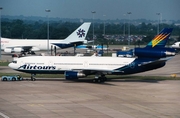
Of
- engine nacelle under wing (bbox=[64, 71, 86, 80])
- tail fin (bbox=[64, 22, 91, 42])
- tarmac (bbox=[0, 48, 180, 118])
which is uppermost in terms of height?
tail fin (bbox=[64, 22, 91, 42])

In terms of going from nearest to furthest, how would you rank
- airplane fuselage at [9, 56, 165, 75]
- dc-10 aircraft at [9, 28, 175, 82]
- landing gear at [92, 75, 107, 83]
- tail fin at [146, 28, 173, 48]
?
landing gear at [92, 75, 107, 83] → dc-10 aircraft at [9, 28, 175, 82] → airplane fuselage at [9, 56, 165, 75] → tail fin at [146, 28, 173, 48]

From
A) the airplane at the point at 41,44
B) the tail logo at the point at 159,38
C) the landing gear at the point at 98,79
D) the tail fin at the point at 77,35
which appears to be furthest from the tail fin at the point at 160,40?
the tail fin at the point at 77,35

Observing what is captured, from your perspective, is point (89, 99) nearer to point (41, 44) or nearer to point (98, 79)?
point (98, 79)

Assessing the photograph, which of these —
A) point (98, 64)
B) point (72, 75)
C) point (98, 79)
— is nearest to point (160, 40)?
point (98, 64)

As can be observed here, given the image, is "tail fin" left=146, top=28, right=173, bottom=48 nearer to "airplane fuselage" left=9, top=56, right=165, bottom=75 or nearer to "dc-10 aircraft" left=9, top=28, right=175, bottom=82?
"dc-10 aircraft" left=9, top=28, right=175, bottom=82

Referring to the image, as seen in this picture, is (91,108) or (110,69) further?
(110,69)

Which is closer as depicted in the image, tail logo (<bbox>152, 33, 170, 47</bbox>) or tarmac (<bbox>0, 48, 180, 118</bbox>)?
tarmac (<bbox>0, 48, 180, 118</bbox>)

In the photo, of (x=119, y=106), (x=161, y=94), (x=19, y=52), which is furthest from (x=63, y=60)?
(x=19, y=52)

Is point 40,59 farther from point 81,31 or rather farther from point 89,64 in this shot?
point 81,31

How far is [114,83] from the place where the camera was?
216 ft

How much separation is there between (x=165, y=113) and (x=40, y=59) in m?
28.8

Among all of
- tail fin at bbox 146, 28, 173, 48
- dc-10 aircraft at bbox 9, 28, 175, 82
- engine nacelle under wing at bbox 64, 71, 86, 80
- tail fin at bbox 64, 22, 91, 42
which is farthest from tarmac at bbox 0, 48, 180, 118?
tail fin at bbox 64, 22, 91, 42

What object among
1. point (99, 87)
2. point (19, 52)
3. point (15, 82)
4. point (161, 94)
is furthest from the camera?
point (19, 52)

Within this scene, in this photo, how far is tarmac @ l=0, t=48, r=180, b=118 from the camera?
42625mm
